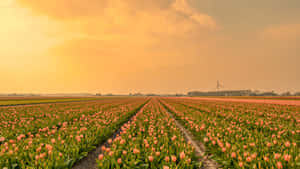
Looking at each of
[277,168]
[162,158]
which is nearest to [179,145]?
[162,158]

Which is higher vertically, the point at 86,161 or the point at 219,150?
the point at 219,150

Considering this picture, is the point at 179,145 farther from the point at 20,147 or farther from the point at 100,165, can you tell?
the point at 20,147

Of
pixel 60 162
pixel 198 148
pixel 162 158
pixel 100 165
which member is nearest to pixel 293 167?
pixel 162 158

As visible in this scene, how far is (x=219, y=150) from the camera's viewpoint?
223 inches

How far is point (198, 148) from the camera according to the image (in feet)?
25.1

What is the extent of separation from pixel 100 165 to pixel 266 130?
10.2 meters

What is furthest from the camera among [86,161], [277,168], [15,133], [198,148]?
[15,133]

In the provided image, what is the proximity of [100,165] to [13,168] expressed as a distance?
2.64 m

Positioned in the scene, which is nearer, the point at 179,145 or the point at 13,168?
the point at 13,168

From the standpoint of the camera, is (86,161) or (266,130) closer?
(86,161)

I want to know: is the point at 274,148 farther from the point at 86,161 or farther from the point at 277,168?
the point at 86,161

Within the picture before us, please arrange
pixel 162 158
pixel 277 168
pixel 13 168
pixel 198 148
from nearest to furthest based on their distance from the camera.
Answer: pixel 277 168 → pixel 13 168 → pixel 162 158 → pixel 198 148

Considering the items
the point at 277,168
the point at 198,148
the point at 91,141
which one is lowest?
the point at 198,148

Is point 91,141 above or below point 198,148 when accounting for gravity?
above
